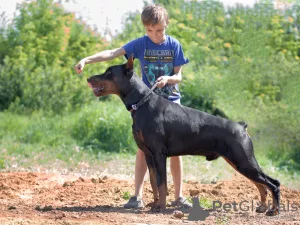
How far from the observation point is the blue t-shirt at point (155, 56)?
745 centimetres

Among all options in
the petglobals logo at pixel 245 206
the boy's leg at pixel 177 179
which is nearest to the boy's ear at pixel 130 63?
the boy's leg at pixel 177 179

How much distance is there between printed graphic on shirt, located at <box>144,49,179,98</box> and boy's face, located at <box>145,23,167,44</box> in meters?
0.12

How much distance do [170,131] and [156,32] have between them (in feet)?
3.52

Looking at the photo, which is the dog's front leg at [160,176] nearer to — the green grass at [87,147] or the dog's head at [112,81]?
the dog's head at [112,81]

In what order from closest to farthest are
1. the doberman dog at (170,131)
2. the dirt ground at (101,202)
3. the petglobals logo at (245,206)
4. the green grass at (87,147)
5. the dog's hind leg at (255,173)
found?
the dirt ground at (101,202)
the doberman dog at (170,131)
the dog's hind leg at (255,173)
the petglobals logo at (245,206)
the green grass at (87,147)

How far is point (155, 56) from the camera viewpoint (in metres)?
7.45

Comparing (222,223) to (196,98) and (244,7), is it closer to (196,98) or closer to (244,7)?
(196,98)

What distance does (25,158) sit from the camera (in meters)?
10.9

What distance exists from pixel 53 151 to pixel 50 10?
14.0ft

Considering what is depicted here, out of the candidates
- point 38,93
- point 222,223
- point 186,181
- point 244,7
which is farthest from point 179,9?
point 222,223

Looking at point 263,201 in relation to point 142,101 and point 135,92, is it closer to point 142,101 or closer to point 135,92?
point 142,101

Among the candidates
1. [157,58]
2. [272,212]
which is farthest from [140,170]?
[272,212]

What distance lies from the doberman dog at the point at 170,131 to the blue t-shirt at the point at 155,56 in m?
0.39

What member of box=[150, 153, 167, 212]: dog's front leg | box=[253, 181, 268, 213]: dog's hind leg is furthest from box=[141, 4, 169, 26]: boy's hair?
box=[253, 181, 268, 213]: dog's hind leg
